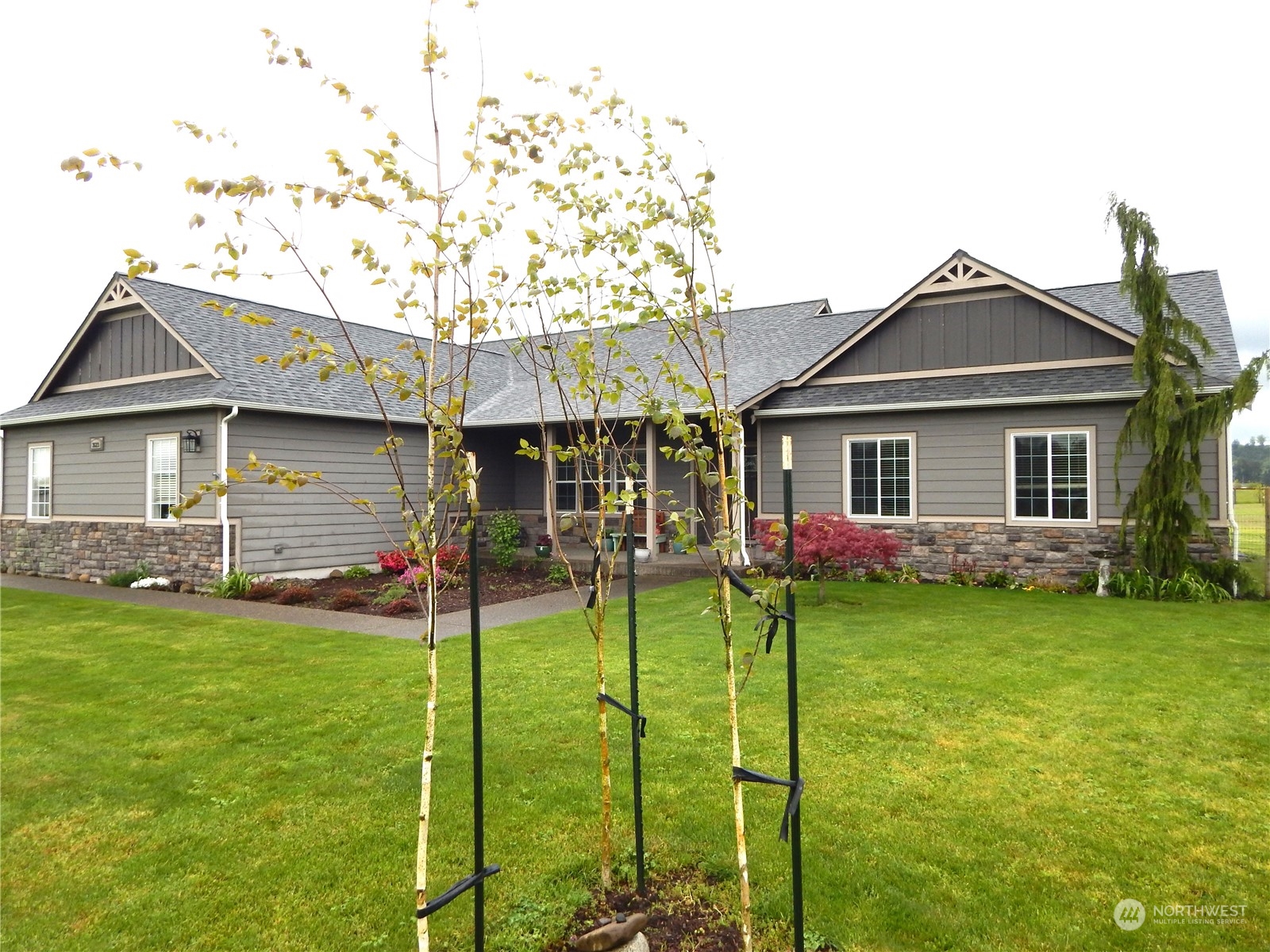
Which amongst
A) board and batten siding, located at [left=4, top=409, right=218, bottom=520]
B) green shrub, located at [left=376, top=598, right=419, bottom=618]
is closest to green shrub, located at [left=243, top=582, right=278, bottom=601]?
board and batten siding, located at [left=4, top=409, right=218, bottom=520]

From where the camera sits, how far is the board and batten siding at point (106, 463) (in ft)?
40.3

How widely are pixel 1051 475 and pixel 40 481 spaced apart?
19453 mm

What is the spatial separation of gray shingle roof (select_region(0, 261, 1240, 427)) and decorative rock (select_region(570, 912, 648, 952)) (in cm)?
800

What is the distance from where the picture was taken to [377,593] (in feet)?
38.2

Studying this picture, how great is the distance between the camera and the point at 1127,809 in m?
3.79

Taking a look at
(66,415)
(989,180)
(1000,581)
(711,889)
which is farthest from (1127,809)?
(66,415)

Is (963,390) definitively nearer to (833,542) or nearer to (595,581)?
(833,542)

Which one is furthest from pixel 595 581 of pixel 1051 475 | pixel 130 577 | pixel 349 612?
pixel 130 577

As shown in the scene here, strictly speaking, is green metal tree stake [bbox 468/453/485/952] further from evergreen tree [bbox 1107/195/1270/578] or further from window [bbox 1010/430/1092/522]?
window [bbox 1010/430/1092/522]

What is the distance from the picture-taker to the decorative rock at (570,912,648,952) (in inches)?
98.1

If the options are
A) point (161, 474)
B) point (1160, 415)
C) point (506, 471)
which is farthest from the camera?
point (506, 471)

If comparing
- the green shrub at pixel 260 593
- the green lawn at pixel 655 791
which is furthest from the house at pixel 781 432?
the green lawn at pixel 655 791

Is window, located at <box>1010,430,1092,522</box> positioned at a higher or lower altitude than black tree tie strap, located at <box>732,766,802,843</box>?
higher

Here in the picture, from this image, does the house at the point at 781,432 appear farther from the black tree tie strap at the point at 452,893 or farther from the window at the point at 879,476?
the black tree tie strap at the point at 452,893
